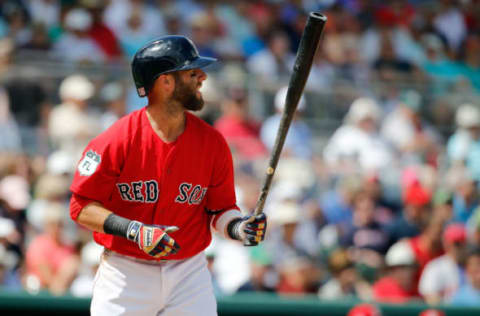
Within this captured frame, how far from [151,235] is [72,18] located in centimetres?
593

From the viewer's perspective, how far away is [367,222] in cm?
761

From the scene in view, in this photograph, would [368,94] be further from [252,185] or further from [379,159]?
[252,185]

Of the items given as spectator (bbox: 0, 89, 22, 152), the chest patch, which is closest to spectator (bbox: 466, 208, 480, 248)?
the chest patch

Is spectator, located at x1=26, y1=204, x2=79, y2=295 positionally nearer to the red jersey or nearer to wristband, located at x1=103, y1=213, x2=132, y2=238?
the red jersey

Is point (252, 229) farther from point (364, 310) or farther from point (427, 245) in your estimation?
point (427, 245)

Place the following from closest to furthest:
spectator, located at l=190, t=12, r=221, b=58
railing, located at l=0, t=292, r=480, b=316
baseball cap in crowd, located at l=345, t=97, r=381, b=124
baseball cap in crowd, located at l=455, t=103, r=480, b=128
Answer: railing, located at l=0, t=292, r=480, b=316 → baseball cap in crowd, located at l=345, t=97, r=381, b=124 → baseball cap in crowd, located at l=455, t=103, r=480, b=128 → spectator, located at l=190, t=12, r=221, b=58

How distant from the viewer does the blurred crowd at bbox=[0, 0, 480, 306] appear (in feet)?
22.9

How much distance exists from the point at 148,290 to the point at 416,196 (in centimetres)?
448

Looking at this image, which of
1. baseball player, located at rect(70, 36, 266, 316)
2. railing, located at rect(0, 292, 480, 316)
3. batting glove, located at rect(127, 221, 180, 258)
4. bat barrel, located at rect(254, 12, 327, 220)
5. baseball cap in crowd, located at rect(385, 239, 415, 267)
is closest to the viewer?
batting glove, located at rect(127, 221, 180, 258)

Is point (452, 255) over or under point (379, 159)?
under

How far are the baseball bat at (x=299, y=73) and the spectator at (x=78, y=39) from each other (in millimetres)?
5048

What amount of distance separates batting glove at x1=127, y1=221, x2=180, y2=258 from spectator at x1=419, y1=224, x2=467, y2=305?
371 centimetres

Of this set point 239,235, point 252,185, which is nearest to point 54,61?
point 252,185

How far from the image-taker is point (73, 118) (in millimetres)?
8055
